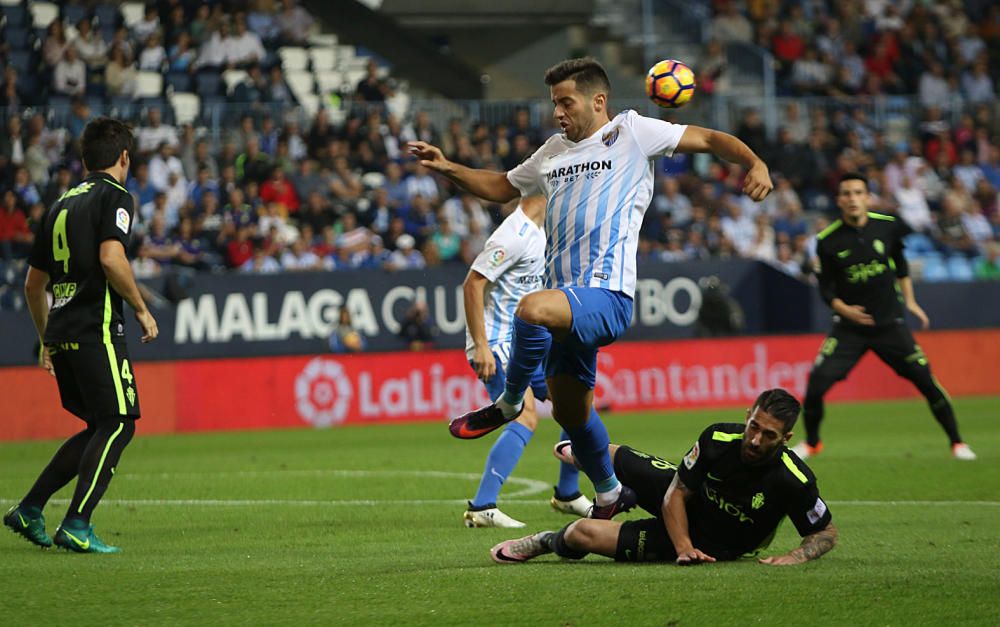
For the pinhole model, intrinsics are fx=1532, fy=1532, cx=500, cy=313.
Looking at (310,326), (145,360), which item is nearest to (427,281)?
(310,326)

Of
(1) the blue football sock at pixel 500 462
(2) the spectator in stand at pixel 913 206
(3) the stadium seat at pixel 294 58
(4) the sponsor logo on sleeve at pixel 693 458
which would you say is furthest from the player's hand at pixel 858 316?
(3) the stadium seat at pixel 294 58

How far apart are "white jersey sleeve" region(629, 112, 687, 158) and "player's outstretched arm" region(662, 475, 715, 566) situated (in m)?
1.75

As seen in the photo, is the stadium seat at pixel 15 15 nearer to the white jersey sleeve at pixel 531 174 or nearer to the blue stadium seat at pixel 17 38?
the blue stadium seat at pixel 17 38

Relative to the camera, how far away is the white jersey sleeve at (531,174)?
8.03 m

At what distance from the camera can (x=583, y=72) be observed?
772 centimetres

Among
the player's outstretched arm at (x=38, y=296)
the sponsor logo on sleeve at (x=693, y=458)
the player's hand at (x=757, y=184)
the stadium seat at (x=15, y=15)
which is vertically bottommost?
the sponsor logo on sleeve at (x=693, y=458)

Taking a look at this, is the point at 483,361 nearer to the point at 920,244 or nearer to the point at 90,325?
the point at 90,325

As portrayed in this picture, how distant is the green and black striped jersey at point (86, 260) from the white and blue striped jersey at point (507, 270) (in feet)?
7.25

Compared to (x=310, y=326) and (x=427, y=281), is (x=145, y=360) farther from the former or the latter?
(x=427, y=281)

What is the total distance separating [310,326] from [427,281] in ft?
6.01

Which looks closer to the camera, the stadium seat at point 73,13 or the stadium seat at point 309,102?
the stadium seat at point 73,13

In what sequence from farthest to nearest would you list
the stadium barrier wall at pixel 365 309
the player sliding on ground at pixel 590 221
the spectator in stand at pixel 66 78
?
the spectator in stand at pixel 66 78
the stadium barrier wall at pixel 365 309
the player sliding on ground at pixel 590 221

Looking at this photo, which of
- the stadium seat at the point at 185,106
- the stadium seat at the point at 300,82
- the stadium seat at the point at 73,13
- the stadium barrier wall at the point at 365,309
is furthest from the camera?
the stadium seat at the point at 300,82

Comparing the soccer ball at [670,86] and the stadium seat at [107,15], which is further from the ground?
the stadium seat at [107,15]
